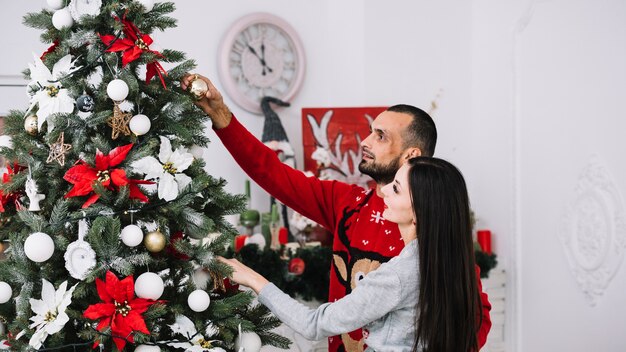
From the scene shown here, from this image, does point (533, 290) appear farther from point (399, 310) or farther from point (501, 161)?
point (399, 310)

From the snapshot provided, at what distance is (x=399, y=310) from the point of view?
70.1 inches

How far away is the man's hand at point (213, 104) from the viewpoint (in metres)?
1.83

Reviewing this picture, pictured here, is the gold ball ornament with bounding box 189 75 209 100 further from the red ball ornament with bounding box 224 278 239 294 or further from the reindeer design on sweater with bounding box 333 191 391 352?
the reindeer design on sweater with bounding box 333 191 391 352

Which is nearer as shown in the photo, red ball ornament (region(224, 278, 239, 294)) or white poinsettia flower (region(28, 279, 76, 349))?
white poinsettia flower (region(28, 279, 76, 349))

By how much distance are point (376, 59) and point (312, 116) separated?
23.7 inches

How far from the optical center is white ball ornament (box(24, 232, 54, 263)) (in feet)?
4.99

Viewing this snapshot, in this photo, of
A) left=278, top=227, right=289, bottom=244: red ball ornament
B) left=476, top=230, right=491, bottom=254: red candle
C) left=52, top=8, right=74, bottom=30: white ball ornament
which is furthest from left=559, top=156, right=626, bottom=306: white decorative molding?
left=52, top=8, right=74, bottom=30: white ball ornament

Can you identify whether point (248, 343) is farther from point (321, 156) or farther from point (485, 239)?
point (485, 239)

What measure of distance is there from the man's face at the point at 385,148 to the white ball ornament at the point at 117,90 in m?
0.99

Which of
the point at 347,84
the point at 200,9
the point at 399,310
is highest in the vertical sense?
the point at 200,9

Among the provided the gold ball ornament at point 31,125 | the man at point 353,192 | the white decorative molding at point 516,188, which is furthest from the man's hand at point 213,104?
the white decorative molding at point 516,188

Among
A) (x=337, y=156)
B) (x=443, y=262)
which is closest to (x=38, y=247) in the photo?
(x=443, y=262)

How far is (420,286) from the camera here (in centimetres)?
173

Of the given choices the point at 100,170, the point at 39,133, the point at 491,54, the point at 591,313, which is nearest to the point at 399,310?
the point at 100,170
